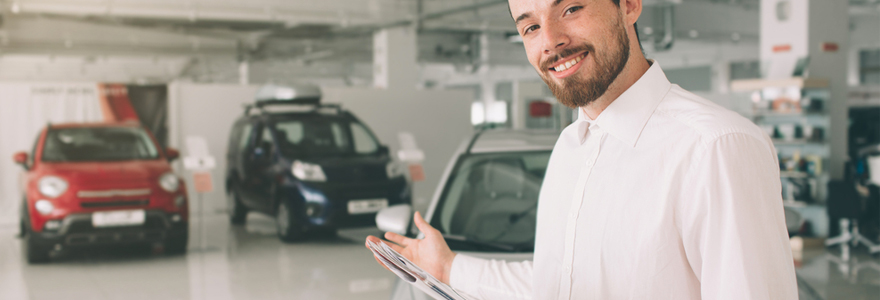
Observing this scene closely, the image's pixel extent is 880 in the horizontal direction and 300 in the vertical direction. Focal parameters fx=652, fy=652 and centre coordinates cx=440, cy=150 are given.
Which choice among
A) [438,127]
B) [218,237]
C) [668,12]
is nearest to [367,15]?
[438,127]

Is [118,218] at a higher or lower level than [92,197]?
lower

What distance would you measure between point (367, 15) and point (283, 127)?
4.27 meters

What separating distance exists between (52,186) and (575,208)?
5720mm

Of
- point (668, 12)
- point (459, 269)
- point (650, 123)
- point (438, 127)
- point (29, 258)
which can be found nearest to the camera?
point (650, 123)

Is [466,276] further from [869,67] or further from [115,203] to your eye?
[869,67]

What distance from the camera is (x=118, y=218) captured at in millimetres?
5543

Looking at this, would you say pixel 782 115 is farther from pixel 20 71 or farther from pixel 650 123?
pixel 20 71

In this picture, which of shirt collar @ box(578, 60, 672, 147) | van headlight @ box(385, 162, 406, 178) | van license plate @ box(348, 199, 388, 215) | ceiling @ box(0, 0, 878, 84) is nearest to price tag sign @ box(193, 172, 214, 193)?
van license plate @ box(348, 199, 388, 215)

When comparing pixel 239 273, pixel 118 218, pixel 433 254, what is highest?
pixel 433 254

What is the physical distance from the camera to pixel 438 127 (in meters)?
11.0

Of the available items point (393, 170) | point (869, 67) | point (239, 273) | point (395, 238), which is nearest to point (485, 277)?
point (395, 238)

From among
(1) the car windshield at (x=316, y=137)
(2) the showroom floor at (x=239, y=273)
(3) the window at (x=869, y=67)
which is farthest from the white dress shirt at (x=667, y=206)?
(3) the window at (x=869, y=67)

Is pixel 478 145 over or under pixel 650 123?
under

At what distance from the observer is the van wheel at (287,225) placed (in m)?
6.67
